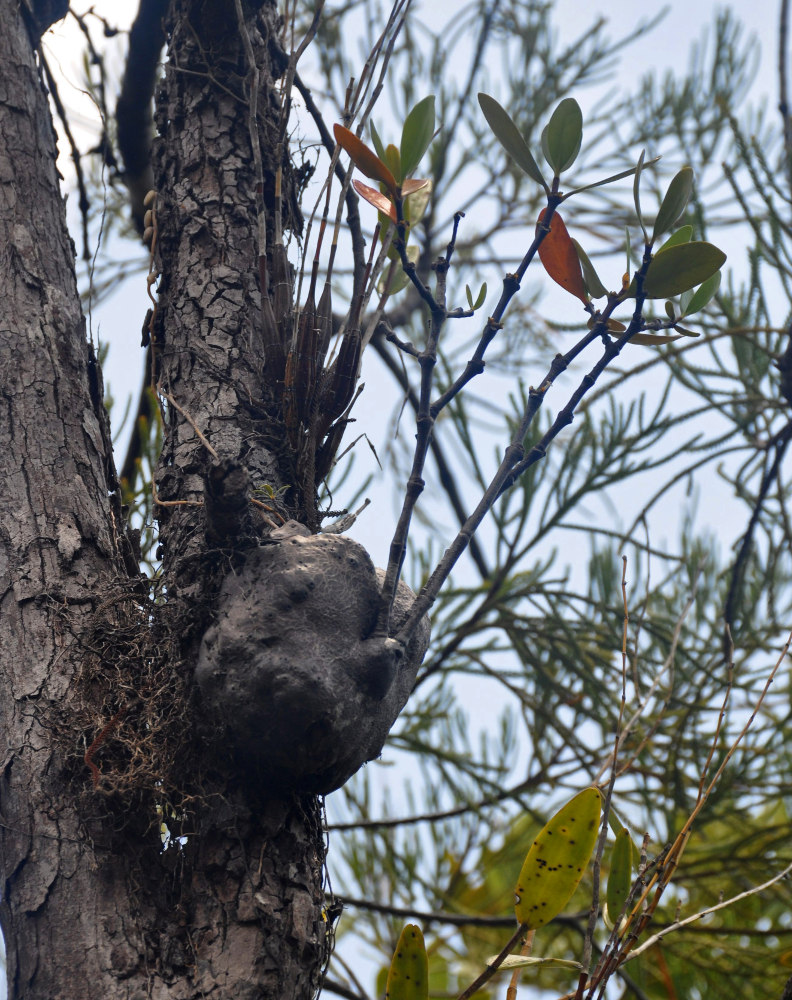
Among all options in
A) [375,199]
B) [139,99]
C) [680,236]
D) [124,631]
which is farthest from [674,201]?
[139,99]

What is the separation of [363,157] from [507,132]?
0.14 meters

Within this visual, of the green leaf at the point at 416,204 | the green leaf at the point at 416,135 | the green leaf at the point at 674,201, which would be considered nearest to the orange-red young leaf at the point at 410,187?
the green leaf at the point at 416,135

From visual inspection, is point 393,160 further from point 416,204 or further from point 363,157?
point 416,204

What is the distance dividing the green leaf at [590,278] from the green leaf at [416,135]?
0.17m

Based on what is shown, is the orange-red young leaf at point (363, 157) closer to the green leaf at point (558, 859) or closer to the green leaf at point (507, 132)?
the green leaf at point (507, 132)

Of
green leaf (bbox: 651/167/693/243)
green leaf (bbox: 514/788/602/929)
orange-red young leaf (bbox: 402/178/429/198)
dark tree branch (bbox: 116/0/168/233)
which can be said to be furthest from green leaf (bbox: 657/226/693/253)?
dark tree branch (bbox: 116/0/168/233)

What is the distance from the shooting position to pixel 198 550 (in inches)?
33.8

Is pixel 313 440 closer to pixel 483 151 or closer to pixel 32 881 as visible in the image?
pixel 32 881

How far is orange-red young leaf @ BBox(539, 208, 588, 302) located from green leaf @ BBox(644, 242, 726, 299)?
71 mm

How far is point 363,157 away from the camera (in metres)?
0.78

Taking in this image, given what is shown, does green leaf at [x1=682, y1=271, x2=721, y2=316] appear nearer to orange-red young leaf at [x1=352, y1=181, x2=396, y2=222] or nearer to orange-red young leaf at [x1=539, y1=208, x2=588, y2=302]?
orange-red young leaf at [x1=539, y1=208, x2=588, y2=302]

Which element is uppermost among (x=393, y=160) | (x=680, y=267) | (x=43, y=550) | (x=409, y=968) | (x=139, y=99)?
(x=139, y=99)

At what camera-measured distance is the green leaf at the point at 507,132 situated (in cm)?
77

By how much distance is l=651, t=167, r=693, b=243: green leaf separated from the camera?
0.78 m
